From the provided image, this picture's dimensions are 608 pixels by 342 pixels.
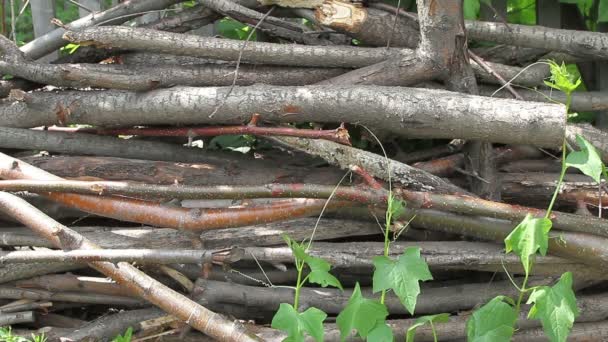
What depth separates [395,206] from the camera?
2.07 meters

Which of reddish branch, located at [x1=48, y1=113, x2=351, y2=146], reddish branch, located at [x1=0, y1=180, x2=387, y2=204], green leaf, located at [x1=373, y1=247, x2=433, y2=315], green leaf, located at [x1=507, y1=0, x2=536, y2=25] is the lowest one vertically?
green leaf, located at [x1=373, y1=247, x2=433, y2=315]

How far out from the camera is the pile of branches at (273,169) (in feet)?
7.11

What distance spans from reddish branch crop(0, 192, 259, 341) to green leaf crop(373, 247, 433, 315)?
381 millimetres

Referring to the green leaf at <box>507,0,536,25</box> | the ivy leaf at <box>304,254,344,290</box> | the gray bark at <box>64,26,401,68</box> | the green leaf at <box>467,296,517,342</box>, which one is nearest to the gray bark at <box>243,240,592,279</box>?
the ivy leaf at <box>304,254,344,290</box>

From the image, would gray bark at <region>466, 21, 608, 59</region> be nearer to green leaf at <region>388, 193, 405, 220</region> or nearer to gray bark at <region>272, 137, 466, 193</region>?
gray bark at <region>272, 137, 466, 193</region>

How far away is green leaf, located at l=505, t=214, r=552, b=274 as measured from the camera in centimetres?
185

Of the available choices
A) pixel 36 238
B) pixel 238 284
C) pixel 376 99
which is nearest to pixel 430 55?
pixel 376 99

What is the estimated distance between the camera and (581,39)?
99.0 inches

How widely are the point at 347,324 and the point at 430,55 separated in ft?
2.91

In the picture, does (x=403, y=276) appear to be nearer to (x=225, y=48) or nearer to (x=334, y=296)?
(x=334, y=296)

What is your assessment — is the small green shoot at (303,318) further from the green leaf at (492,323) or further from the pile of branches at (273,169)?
the green leaf at (492,323)

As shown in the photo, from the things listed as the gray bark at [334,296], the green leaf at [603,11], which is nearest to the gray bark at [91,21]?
the gray bark at [334,296]

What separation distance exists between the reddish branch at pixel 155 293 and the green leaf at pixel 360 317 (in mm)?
266

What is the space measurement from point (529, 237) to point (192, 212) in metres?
0.93
